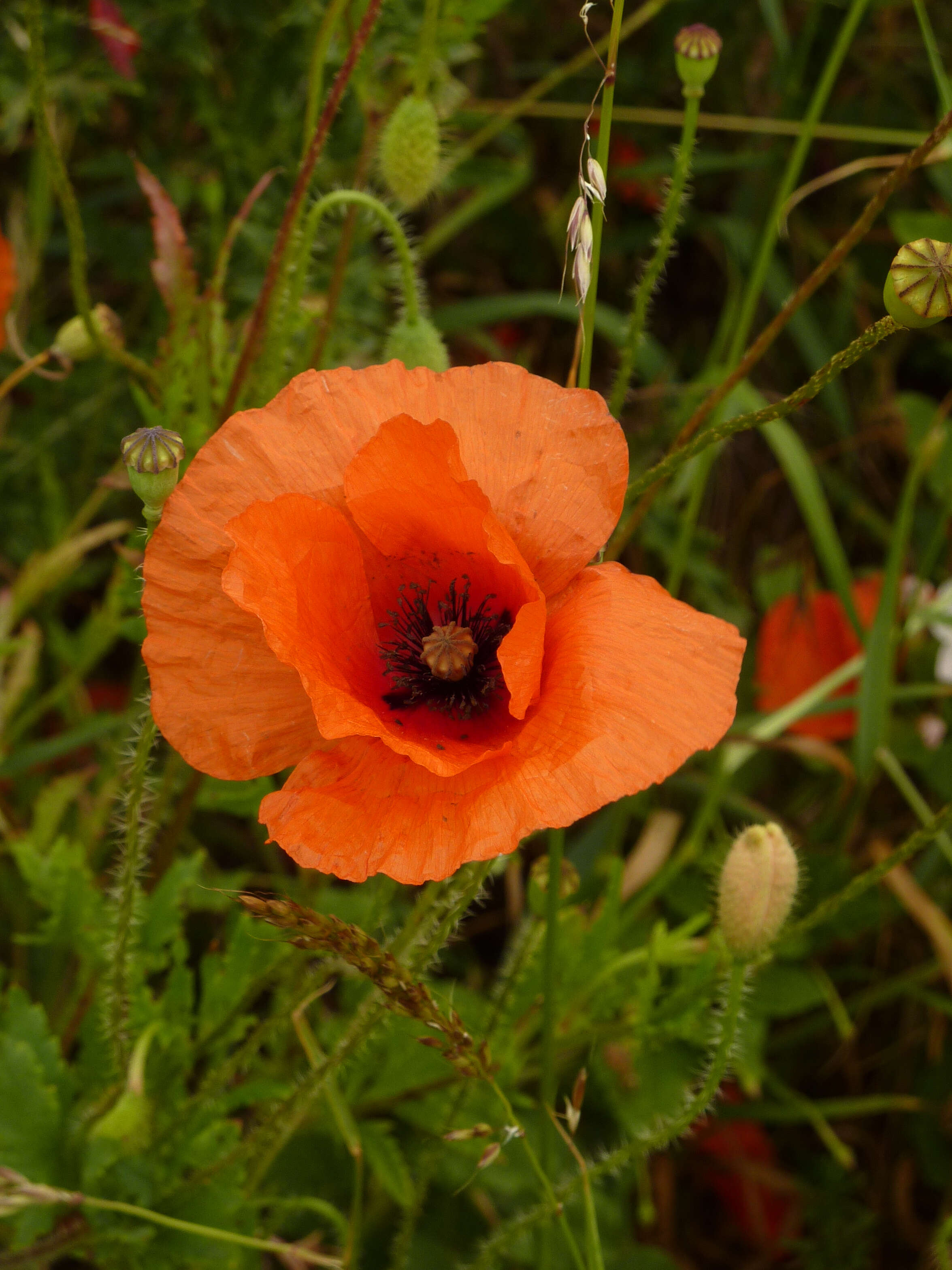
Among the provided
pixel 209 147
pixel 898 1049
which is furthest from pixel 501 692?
pixel 209 147

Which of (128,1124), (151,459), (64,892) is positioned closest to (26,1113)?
(128,1124)

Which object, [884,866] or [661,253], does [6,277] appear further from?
[884,866]

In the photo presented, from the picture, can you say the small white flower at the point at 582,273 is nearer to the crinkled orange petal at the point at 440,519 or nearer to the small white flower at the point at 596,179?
the small white flower at the point at 596,179

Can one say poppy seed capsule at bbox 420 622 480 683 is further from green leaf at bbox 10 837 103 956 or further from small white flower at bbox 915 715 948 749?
small white flower at bbox 915 715 948 749

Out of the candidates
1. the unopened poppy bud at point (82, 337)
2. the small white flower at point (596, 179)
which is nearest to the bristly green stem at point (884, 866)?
the small white flower at point (596, 179)

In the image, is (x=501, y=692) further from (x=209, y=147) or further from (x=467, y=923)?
(x=209, y=147)

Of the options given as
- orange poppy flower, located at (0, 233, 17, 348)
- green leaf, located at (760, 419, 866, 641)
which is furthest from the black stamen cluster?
orange poppy flower, located at (0, 233, 17, 348)
